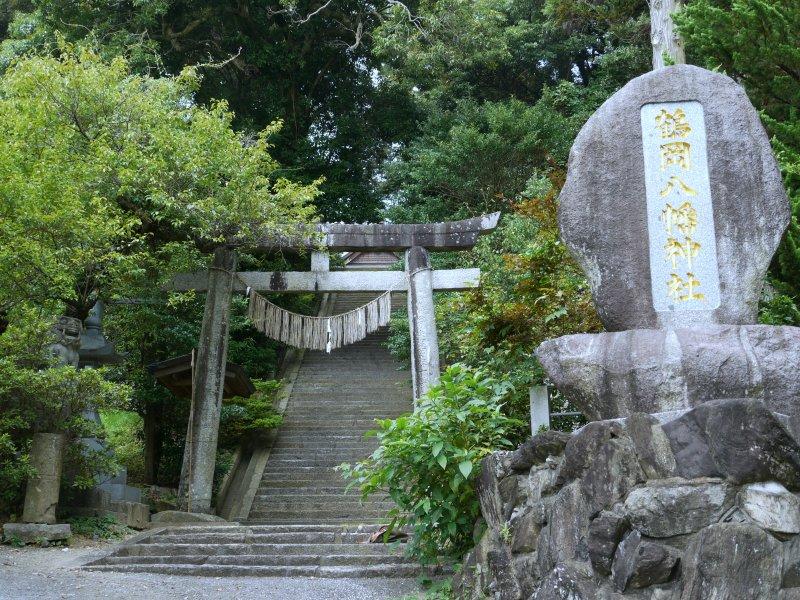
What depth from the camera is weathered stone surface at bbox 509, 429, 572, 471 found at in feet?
15.3

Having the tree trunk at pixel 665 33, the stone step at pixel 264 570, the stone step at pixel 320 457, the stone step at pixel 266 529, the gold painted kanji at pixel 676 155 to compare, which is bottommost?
the stone step at pixel 264 570

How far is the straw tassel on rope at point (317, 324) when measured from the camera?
476 inches

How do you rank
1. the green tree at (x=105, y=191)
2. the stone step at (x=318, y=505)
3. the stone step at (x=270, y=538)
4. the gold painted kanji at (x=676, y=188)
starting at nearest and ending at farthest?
1. the gold painted kanji at (x=676, y=188)
2. the green tree at (x=105, y=191)
3. the stone step at (x=270, y=538)
4. the stone step at (x=318, y=505)

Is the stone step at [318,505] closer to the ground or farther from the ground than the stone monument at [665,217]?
closer to the ground

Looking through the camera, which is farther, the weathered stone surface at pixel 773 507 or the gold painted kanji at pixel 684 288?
the gold painted kanji at pixel 684 288

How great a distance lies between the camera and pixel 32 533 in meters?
8.34

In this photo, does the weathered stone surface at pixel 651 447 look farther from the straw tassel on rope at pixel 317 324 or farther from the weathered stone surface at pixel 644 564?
the straw tassel on rope at pixel 317 324

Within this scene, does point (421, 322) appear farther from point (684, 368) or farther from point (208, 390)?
point (684, 368)

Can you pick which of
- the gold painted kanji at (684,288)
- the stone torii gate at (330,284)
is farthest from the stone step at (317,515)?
the gold painted kanji at (684,288)

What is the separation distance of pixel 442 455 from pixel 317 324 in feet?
21.7

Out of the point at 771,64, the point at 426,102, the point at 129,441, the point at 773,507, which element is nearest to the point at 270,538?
the point at 773,507

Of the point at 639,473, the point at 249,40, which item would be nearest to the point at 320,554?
the point at 639,473

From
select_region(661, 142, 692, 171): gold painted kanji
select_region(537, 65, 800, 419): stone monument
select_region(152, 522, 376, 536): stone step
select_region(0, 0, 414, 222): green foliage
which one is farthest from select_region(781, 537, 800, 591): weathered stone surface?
select_region(0, 0, 414, 222): green foliage

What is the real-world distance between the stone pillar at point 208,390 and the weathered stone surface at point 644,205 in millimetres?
7435
